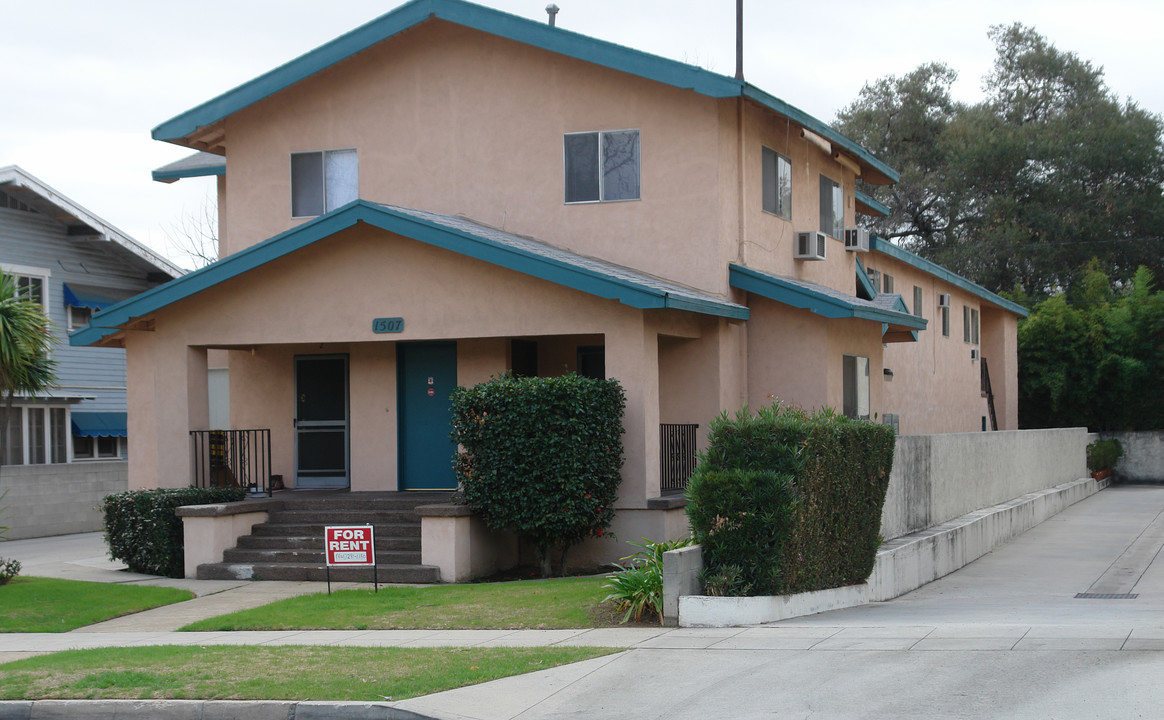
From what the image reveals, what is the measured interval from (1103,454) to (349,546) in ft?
100

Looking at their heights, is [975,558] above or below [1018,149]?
below

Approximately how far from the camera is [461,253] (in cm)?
1634

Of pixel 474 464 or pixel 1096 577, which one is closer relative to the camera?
pixel 474 464

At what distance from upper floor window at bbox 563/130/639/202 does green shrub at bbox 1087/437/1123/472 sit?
2424 centimetres

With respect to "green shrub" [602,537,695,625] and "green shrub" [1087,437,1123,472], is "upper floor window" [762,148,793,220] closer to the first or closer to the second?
"green shrub" [602,537,695,625]

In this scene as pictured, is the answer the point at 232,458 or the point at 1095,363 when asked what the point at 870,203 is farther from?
the point at 1095,363

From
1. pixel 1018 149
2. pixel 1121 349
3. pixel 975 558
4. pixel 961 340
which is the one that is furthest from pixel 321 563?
pixel 1018 149

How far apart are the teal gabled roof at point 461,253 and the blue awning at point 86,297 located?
1284 centimetres

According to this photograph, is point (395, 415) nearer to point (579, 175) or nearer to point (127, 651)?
point (579, 175)

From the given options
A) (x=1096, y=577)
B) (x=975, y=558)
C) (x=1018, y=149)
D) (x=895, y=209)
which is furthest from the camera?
(x=895, y=209)

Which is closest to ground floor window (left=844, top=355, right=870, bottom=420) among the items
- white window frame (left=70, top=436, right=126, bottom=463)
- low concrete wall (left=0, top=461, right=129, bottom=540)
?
low concrete wall (left=0, top=461, right=129, bottom=540)

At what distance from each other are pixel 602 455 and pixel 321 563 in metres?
4.18

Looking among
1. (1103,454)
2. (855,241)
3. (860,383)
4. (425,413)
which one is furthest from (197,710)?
(1103,454)

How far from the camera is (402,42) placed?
19500 mm
